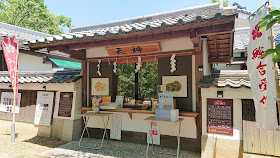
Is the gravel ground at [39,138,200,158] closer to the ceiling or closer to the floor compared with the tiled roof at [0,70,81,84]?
closer to the floor

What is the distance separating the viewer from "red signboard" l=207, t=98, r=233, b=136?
4840 millimetres

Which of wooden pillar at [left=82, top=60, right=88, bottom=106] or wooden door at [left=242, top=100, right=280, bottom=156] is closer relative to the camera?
wooden door at [left=242, top=100, right=280, bottom=156]

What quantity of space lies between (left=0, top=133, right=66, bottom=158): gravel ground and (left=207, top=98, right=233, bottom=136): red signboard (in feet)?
17.5

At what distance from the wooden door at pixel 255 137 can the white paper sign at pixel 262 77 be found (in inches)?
57.9

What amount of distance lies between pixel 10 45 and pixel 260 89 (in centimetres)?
780

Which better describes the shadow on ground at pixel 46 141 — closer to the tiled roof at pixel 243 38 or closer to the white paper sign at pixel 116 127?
the white paper sign at pixel 116 127

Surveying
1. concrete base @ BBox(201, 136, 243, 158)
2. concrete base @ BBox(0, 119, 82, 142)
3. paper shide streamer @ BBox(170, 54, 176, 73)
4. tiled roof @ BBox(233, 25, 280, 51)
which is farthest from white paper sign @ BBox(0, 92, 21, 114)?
tiled roof @ BBox(233, 25, 280, 51)

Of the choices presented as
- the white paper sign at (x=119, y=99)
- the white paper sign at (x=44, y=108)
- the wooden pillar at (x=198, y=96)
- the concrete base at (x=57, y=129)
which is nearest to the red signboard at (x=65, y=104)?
the concrete base at (x=57, y=129)

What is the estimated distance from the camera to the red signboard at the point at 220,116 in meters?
4.84

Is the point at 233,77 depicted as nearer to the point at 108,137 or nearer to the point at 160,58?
the point at 160,58

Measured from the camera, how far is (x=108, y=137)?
266 inches

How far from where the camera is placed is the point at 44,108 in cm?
738

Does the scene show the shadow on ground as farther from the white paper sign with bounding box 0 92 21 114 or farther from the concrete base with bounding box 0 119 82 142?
the white paper sign with bounding box 0 92 21 114

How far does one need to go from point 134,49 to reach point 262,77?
4.01m
